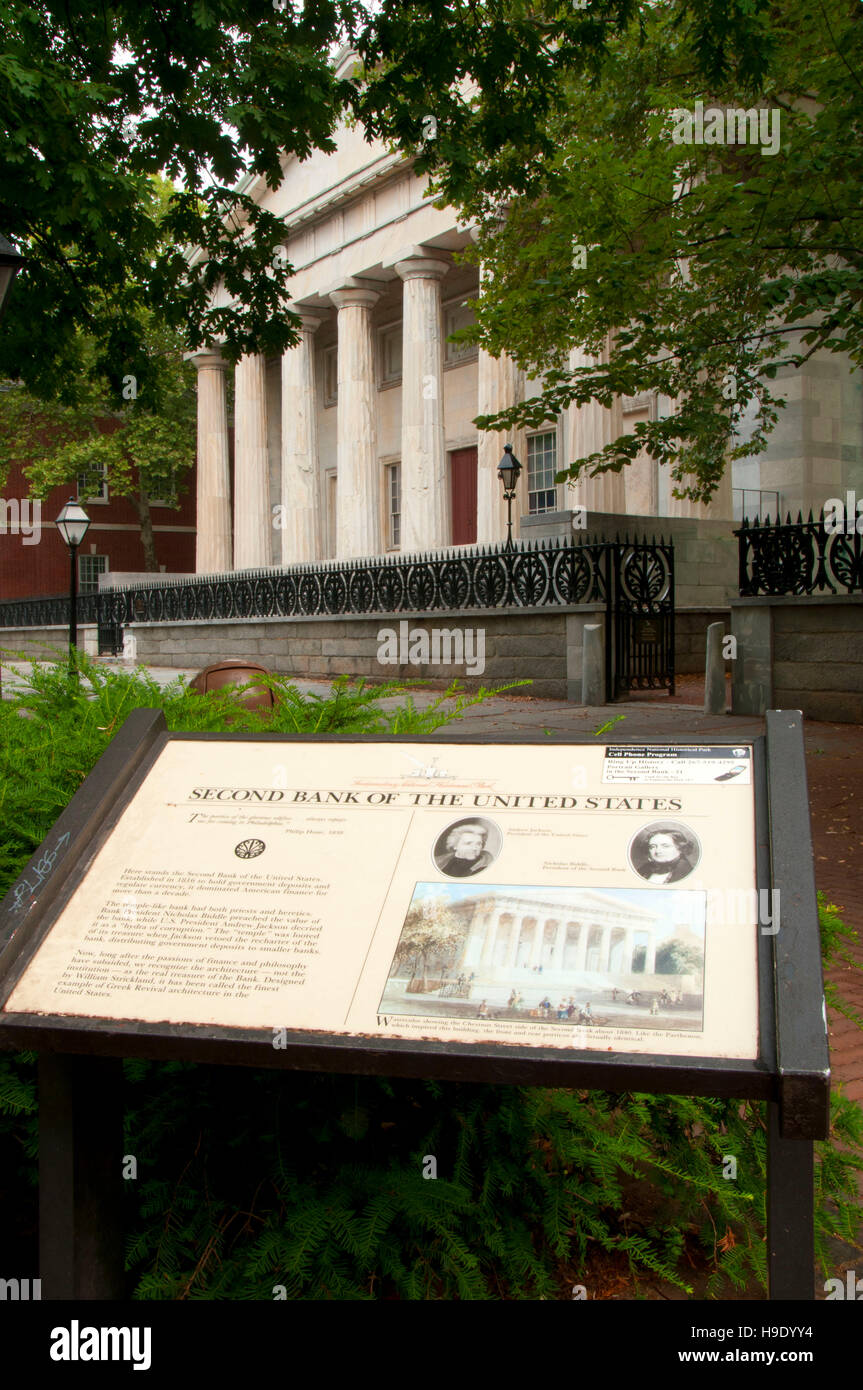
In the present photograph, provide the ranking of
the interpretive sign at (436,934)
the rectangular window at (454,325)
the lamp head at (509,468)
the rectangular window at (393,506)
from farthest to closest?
the rectangular window at (393,506) → the rectangular window at (454,325) → the lamp head at (509,468) → the interpretive sign at (436,934)

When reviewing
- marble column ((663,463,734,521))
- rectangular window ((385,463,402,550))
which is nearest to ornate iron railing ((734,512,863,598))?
marble column ((663,463,734,521))

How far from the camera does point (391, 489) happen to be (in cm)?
3772

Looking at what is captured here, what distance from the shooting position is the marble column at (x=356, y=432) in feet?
101

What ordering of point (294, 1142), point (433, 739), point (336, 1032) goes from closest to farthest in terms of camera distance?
point (336, 1032) < point (433, 739) < point (294, 1142)

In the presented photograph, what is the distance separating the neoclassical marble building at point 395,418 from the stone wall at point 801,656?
942 centimetres

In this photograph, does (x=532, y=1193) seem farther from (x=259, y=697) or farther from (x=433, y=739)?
(x=259, y=697)

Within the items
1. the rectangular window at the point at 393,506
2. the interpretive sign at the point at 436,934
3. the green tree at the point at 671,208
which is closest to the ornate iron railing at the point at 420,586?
the green tree at the point at 671,208

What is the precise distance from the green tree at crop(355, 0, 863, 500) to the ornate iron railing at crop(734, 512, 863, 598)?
263cm

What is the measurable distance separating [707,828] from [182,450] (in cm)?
4301

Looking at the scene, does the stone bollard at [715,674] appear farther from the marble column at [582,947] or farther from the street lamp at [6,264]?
the marble column at [582,947]

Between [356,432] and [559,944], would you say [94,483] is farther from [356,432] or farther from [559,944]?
[559,944]

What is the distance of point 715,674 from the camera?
534 inches

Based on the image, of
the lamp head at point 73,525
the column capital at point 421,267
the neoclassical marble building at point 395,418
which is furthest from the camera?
the column capital at point 421,267

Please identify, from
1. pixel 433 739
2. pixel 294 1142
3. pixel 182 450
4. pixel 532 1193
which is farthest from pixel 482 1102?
pixel 182 450
